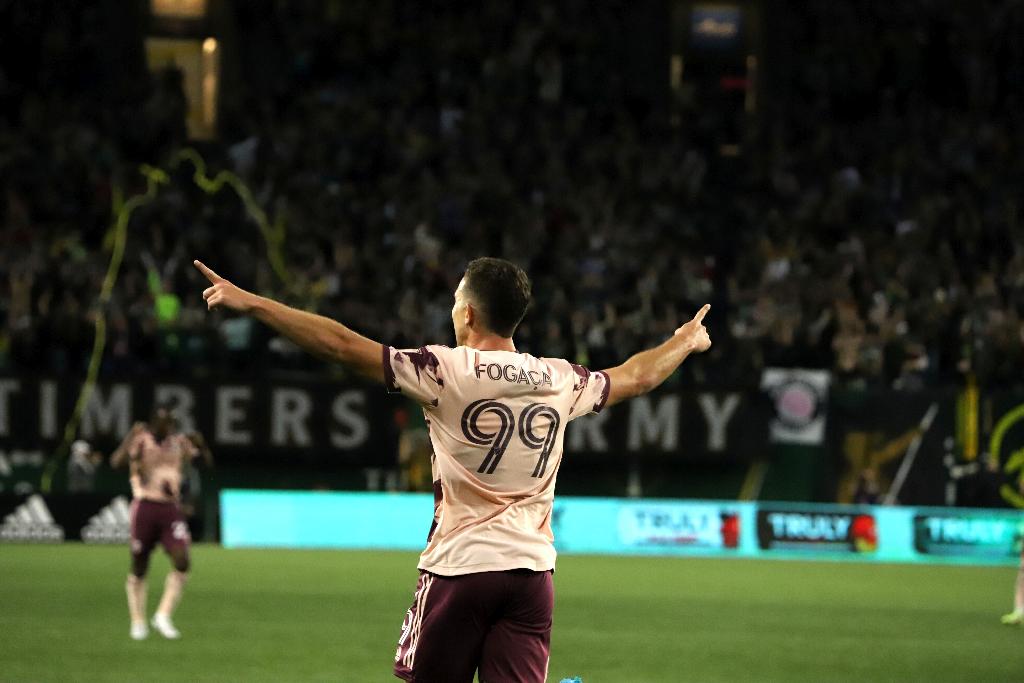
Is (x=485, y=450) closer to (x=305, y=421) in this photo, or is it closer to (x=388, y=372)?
(x=388, y=372)

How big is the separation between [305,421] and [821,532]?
8.01m

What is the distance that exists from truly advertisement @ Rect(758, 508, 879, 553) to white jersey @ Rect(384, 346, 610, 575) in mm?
20145

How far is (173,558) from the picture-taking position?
47.6 ft

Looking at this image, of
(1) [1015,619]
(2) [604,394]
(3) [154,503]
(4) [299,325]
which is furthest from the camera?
(1) [1015,619]

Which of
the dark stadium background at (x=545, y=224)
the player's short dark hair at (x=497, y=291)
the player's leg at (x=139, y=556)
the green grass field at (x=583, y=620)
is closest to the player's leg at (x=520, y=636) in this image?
the player's short dark hair at (x=497, y=291)

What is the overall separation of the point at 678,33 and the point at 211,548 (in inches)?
587

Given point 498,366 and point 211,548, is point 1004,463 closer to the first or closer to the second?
point 211,548

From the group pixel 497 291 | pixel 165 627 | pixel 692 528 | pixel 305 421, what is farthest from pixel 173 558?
pixel 692 528

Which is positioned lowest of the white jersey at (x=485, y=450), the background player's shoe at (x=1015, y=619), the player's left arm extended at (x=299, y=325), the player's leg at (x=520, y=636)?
the background player's shoe at (x=1015, y=619)

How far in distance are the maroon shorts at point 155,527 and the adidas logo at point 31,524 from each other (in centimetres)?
1000

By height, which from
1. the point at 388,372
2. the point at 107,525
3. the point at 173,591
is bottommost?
the point at 107,525

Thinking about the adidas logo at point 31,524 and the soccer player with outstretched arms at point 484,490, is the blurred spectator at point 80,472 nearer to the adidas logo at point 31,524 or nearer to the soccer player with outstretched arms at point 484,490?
the adidas logo at point 31,524

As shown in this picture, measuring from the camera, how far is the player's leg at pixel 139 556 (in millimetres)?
14438

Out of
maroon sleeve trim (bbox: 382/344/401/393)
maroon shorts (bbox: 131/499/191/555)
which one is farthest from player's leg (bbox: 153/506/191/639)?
maroon sleeve trim (bbox: 382/344/401/393)
